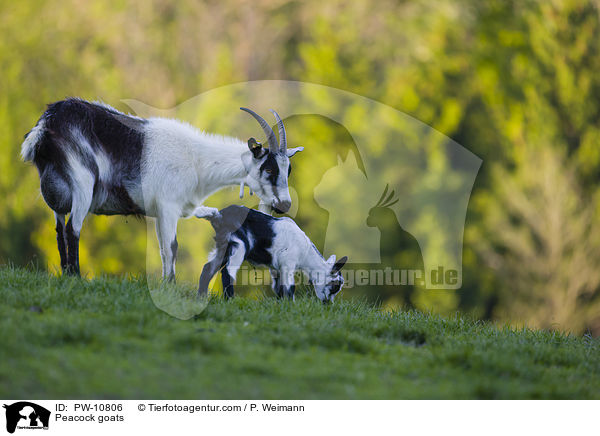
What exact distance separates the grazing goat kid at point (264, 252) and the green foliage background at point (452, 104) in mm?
9340

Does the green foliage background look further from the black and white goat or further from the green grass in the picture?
the green grass

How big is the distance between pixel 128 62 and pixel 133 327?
2145 centimetres

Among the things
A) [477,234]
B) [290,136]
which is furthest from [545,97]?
[290,136]

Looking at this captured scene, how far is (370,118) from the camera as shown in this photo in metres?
20.9

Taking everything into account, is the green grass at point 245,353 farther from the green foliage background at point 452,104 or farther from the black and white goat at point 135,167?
the green foliage background at point 452,104

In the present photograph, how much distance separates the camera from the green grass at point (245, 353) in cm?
489

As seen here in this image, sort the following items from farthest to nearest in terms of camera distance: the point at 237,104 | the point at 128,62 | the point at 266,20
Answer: the point at 266,20
the point at 128,62
the point at 237,104

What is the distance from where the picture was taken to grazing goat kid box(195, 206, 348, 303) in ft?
25.0

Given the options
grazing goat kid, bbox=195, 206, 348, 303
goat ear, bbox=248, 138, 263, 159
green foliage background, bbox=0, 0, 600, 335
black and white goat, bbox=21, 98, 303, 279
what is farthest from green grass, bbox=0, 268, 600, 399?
green foliage background, bbox=0, 0, 600, 335

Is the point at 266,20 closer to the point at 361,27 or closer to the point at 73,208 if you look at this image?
the point at 361,27

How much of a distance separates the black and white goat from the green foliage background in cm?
898
